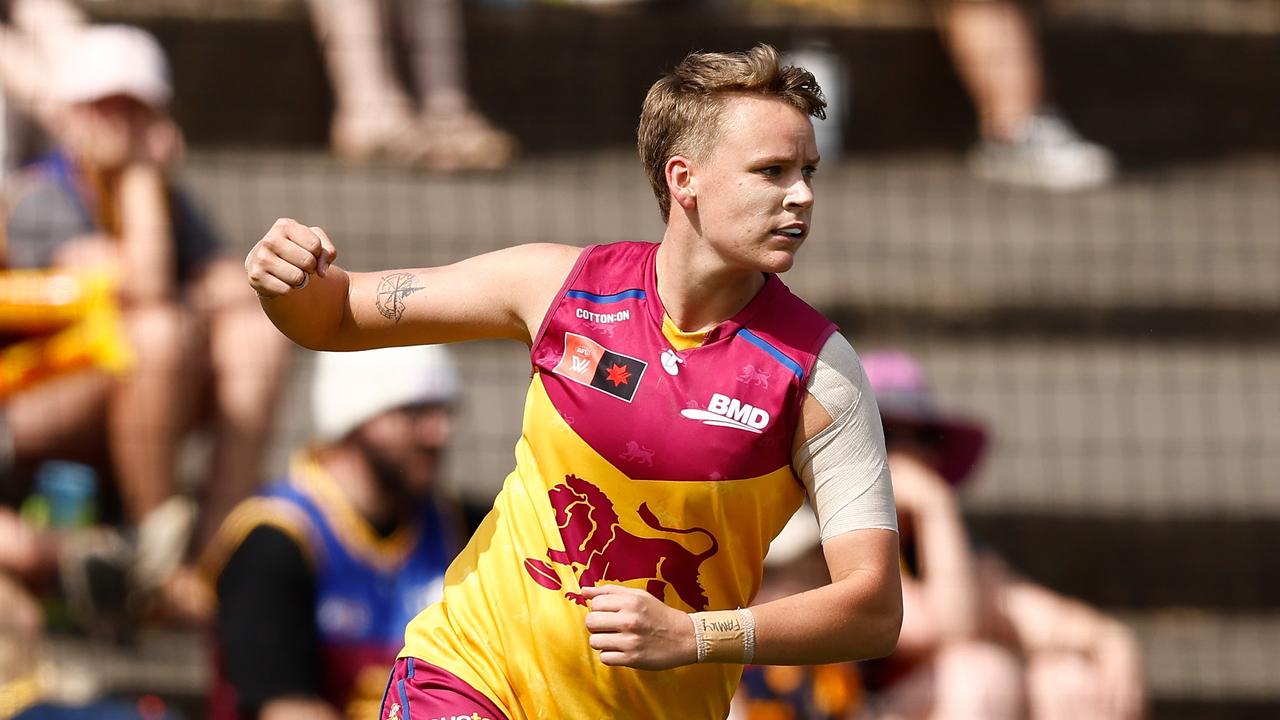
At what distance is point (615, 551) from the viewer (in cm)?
290

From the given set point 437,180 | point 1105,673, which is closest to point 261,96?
point 437,180

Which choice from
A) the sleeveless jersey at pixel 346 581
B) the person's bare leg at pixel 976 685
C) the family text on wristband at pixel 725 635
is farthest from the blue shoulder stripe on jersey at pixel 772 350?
the person's bare leg at pixel 976 685

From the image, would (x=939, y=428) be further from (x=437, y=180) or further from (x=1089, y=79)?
(x=1089, y=79)

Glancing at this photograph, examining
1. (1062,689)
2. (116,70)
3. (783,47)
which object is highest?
(783,47)

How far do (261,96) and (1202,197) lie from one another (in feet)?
14.0

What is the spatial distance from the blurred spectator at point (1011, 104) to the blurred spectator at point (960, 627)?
2786mm

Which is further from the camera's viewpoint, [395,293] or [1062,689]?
[1062,689]

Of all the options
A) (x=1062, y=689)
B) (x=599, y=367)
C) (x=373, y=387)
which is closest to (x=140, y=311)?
(x=373, y=387)

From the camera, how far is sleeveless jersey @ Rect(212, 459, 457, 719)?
4719 millimetres

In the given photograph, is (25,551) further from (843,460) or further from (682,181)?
(843,460)

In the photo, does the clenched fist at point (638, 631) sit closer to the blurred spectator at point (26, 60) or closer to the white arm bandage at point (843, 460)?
the white arm bandage at point (843, 460)

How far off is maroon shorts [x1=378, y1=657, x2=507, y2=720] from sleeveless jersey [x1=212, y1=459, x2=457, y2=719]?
1.65 m

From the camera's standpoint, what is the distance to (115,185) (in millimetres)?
5883

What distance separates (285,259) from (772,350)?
0.78 m
